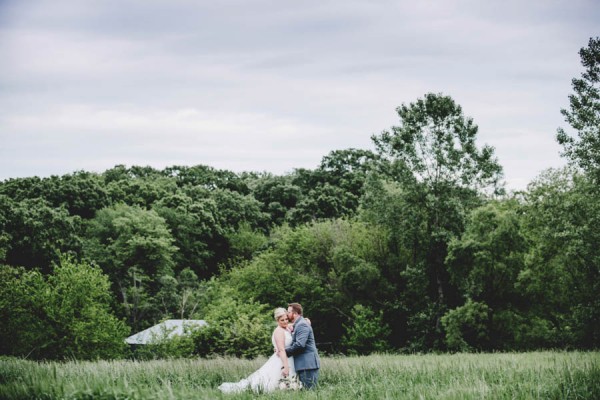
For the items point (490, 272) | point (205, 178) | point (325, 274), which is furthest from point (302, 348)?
point (205, 178)

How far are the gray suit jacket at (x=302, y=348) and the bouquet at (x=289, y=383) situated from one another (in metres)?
0.30

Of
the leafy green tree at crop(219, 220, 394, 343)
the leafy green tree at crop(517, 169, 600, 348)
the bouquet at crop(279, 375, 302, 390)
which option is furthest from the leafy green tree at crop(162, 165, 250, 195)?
the bouquet at crop(279, 375, 302, 390)

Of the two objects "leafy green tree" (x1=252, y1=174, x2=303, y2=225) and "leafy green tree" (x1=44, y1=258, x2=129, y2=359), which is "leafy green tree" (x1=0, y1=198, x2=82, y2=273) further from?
"leafy green tree" (x1=252, y1=174, x2=303, y2=225)

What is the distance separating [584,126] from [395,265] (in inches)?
746

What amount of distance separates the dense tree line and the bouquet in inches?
A: 565

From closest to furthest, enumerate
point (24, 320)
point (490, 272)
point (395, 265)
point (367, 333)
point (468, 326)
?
point (24, 320), point (468, 326), point (490, 272), point (367, 333), point (395, 265)

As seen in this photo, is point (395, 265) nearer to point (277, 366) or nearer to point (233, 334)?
point (233, 334)

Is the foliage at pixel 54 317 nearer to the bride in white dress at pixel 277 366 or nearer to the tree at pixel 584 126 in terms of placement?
the bride in white dress at pixel 277 366

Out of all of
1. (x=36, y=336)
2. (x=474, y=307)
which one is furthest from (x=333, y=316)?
(x=36, y=336)

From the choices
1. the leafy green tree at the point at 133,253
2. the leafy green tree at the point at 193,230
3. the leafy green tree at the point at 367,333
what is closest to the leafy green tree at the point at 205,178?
the leafy green tree at the point at 193,230

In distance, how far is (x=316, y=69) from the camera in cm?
3177

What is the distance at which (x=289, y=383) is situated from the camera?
9.70 m

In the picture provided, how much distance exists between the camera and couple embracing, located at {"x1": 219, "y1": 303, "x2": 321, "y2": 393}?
32.4 feet

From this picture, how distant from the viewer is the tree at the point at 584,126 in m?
21.2
